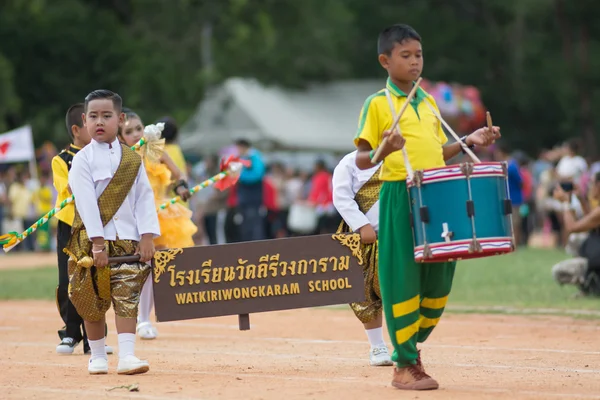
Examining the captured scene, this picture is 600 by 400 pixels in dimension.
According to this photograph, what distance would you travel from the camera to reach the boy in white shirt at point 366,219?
8.83 metres

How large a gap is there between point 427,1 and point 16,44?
24.0m

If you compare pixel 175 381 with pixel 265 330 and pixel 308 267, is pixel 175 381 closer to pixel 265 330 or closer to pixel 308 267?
pixel 308 267

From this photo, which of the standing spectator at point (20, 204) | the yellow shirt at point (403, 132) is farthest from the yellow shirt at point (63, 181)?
the standing spectator at point (20, 204)

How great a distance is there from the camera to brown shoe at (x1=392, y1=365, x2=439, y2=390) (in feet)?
24.0

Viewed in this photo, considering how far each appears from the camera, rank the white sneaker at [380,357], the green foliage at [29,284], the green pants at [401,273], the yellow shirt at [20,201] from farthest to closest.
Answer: the yellow shirt at [20,201] → the green foliage at [29,284] → the white sneaker at [380,357] → the green pants at [401,273]

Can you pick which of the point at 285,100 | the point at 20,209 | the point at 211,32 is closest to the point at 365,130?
the point at 20,209

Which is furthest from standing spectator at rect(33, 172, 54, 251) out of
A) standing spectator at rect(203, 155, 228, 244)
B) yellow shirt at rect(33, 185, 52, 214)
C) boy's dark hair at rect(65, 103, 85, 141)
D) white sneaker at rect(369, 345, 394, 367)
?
white sneaker at rect(369, 345, 394, 367)

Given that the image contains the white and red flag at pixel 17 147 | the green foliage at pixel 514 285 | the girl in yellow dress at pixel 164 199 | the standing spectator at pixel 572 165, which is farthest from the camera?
the white and red flag at pixel 17 147

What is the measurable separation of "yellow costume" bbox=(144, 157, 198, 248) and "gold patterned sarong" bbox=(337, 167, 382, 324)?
2.51m

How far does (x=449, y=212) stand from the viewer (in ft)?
23.0

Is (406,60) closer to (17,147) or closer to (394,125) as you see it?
(394,125)

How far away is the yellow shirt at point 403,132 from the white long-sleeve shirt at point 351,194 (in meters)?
1.39

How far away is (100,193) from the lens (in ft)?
27.9

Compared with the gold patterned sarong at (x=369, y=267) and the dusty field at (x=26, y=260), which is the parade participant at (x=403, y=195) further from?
the dusty field at (x=26, y=260)
